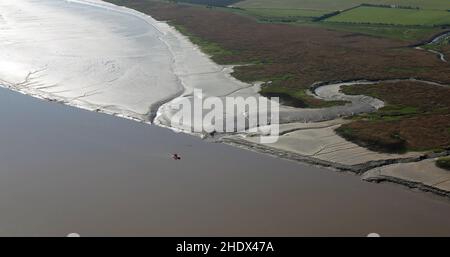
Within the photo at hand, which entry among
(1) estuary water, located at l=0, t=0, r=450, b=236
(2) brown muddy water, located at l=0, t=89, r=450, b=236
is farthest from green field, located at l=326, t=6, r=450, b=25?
(2) brown muddy water, located at l=0, t=89, r=450, b=236

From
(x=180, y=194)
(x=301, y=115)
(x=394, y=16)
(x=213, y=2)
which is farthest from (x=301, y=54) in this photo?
(x=213, y=2)

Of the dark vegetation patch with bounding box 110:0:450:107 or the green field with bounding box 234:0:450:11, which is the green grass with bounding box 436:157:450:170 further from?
the green field with bounding box 234:0:450:11

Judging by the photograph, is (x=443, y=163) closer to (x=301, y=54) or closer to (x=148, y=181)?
(x=148, y=181)

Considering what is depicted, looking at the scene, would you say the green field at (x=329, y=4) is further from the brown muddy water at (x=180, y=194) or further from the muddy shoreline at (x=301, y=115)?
the brown muddy water at (x=180, y=194)

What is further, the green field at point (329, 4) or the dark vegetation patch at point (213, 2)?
the dark vegetation patch at point (213, 2)

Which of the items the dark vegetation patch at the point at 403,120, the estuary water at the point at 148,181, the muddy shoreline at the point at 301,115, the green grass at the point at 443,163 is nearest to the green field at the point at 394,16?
the muddy shoreline at the point at 301,115
